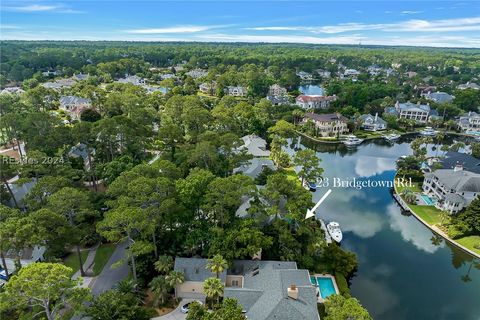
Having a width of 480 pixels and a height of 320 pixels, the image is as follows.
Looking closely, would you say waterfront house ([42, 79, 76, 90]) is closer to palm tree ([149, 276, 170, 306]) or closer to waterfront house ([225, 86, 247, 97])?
waterfront house ([225, 86, 247, 97])

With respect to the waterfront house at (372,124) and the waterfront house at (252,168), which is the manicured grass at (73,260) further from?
the waterfront house at (372,124)

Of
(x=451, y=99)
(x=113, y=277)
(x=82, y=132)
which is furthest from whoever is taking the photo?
(x=451, y=99)

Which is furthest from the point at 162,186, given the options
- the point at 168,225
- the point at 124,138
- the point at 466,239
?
the point at 466,239

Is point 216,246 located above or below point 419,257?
above

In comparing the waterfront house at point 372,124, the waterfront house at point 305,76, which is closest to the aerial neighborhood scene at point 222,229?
the waterfront house at point 372,124

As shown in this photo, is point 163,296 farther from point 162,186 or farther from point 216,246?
point 162,186

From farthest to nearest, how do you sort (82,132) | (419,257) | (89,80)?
(89,80) → (82,132) → (419,257)

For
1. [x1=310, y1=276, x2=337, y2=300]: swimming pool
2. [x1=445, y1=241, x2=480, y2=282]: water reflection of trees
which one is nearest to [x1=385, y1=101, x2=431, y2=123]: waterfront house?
[x1=445, y1=241, x2=480, y2=282]: water reflection of trees

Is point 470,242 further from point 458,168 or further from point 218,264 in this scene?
point 218,264
